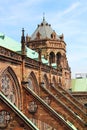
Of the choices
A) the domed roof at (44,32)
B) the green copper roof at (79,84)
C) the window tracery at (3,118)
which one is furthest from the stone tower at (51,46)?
the window tracery at (3,118)

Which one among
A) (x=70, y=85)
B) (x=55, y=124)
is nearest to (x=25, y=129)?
(x=55, y=124)

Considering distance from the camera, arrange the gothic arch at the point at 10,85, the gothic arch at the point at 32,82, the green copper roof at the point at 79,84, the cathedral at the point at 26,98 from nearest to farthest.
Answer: the cathedral at the point at 26,98 → the gothic arch at the point at 10,85 → the gothic arch at the point at 32,82 → the green copper roof at the point at 79,84

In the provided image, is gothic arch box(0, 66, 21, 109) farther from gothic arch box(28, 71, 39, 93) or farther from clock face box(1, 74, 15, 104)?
gothic arch box(28, 71, 39, 93)

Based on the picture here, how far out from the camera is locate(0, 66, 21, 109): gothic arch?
79.1ft

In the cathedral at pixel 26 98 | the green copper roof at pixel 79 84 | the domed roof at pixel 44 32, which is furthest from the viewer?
the green copper roof at pixel 79 84

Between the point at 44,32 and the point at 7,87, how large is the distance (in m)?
28.8

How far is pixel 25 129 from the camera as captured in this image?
18359mm

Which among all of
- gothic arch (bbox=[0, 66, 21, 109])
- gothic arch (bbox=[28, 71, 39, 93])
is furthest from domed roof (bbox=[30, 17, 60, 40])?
Result: gothic arch (bbox=[0, 66, 21, 109])

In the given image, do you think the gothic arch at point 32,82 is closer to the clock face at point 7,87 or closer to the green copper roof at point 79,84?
the clock face at point 7,87

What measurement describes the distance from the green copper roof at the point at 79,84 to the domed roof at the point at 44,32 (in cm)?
998

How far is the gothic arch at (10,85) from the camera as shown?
24.1 m

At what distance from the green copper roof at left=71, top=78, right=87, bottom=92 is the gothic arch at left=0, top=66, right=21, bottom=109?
29.9 m

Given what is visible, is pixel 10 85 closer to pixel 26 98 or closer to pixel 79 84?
pixel 26 98

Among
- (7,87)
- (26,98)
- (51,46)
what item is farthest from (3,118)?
(51,46)
